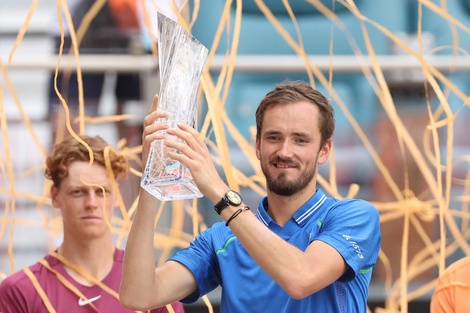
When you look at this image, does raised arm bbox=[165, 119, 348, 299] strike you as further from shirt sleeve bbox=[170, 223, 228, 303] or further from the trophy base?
shirt sleeve bbox=[170, 223, 228, 303]

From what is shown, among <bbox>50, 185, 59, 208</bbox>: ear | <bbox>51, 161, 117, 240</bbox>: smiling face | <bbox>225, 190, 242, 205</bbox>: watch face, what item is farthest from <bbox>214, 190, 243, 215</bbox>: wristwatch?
<bbox>50, 185, 59, 208</bbox>: ear

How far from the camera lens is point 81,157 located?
249cm

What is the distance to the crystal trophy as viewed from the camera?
1.71 metres

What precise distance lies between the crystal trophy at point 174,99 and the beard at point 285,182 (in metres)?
0.15

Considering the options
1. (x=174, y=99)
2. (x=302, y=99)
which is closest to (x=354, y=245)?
(x=302, y=99)

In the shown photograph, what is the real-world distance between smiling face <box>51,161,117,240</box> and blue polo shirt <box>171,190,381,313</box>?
549 mm

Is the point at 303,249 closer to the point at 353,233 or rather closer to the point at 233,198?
the point at 353,233

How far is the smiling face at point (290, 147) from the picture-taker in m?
1.81

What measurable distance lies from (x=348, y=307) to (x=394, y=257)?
1.02 meters

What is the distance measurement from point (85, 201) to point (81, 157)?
0.37 ft

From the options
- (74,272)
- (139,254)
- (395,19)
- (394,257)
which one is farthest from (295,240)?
(395,19)

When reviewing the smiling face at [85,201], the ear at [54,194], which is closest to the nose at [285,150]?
the smiling face at [85,201]

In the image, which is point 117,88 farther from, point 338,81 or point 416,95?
point 416,95

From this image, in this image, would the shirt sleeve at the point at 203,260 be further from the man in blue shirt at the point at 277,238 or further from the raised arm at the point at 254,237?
the raised arm at the point at 254,237
